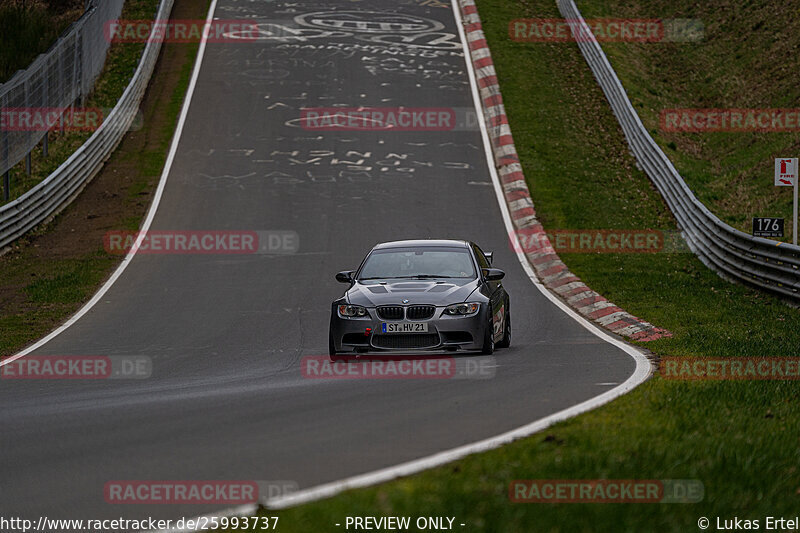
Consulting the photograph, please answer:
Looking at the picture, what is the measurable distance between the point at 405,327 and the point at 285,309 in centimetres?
597

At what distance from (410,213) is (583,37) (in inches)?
686

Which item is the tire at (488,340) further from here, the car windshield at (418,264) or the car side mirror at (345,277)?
the car side mirror at (345,277)

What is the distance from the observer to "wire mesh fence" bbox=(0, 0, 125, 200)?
26.0m

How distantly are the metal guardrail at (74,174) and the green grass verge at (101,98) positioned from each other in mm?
724

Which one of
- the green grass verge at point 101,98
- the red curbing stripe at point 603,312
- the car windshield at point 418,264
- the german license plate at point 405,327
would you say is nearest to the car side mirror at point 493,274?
the car windshield at point 418,264

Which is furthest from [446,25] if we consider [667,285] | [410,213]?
[667,285]

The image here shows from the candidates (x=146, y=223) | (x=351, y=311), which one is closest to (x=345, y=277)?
(x=351, y=311)

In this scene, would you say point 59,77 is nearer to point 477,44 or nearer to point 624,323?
point 477,44

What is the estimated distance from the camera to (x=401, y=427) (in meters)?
8.10

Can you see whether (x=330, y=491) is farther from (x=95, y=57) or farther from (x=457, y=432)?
(x=95, y=57)

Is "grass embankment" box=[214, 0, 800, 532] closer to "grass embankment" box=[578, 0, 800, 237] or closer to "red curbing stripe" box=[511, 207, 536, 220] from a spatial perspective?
"red curbing stripe" box=[511, 207, 536, 220]

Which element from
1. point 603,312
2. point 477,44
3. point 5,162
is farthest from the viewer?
point 477,44

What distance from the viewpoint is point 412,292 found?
43.0 feet

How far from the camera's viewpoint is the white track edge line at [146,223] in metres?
15.8
